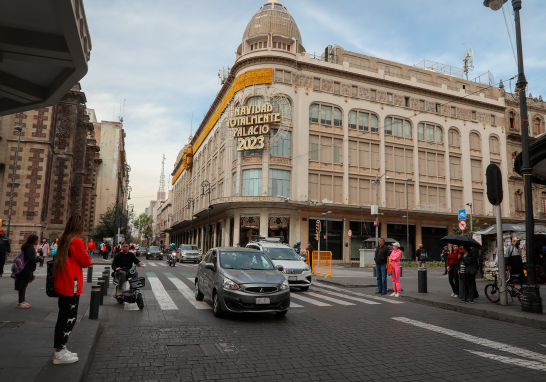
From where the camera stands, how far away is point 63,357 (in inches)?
193

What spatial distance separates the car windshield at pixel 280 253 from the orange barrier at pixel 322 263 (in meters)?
5.29

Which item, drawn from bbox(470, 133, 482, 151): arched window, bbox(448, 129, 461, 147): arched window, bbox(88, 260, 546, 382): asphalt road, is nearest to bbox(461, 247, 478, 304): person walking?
bbox(88, 260, 546, 382): asphalt road

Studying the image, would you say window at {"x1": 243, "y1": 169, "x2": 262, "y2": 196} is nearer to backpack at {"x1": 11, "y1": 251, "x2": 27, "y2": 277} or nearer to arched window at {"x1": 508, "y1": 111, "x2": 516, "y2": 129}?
backpack at {"x1": 11, "y1": 251, "x2": 27, "y2": 277}

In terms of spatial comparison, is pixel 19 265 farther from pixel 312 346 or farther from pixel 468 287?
pixel 468 287

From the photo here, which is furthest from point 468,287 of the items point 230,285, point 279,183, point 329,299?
point 279,183

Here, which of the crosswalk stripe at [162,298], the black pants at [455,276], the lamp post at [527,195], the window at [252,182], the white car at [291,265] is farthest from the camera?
the window at [252,182]

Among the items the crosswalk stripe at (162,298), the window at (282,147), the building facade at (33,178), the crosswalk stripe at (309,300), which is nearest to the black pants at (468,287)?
the crosswalk stripe at (309,300)

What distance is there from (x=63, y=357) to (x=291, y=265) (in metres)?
10.8

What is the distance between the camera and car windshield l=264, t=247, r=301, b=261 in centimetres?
1588

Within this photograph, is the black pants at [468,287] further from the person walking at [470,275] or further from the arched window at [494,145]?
the arched window at [494,145]

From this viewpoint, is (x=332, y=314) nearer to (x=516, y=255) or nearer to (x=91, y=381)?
(x=91, y=381)

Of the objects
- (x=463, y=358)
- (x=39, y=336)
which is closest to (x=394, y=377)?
(x=463, y=358)

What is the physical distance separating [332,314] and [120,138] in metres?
83.8

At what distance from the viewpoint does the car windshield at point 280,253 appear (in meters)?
15.9
